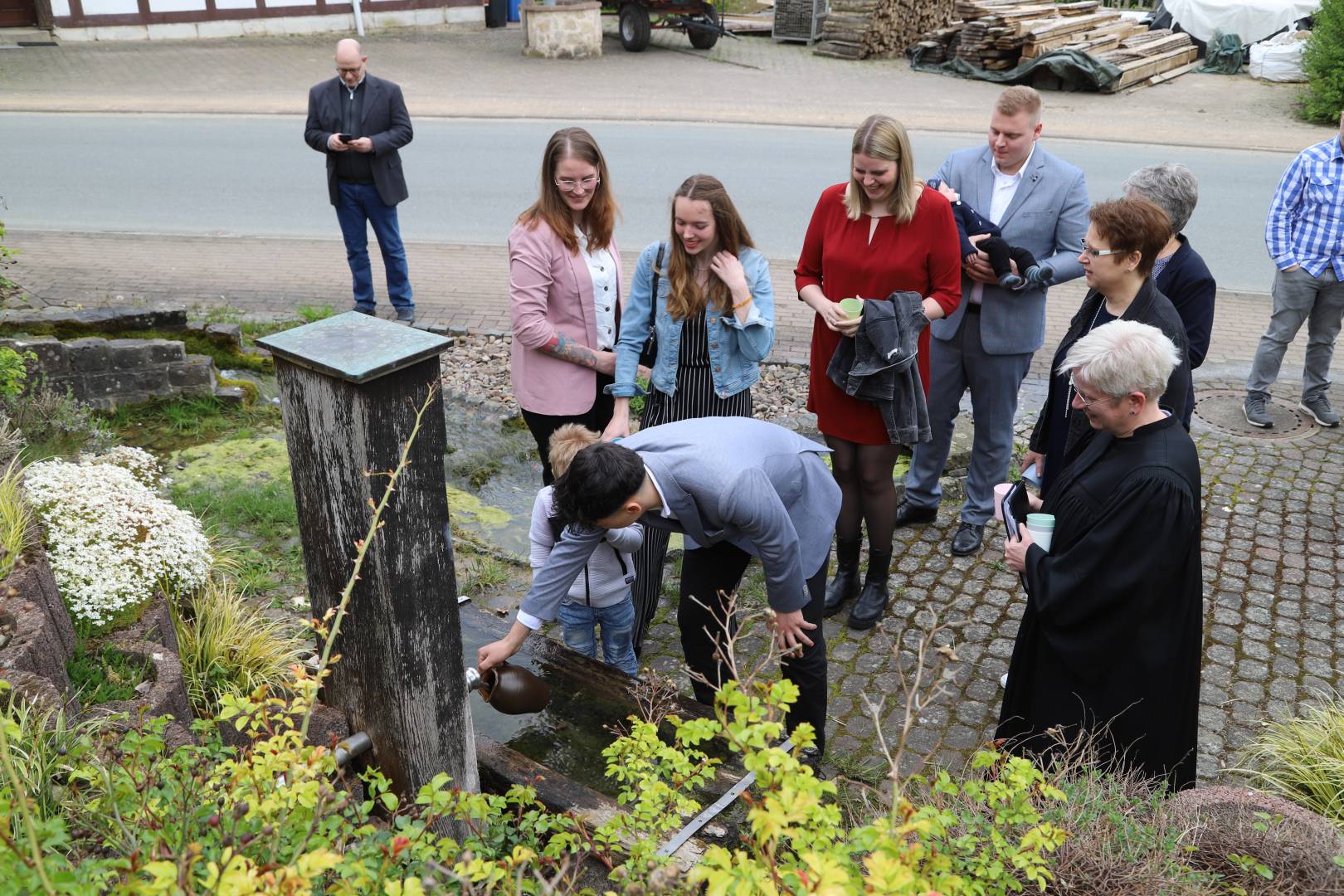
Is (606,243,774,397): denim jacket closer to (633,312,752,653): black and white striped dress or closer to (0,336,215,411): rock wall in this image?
(633,312,752,653): black and white striped dress

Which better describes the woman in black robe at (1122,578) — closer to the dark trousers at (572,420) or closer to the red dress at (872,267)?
the red dress at (872,267)

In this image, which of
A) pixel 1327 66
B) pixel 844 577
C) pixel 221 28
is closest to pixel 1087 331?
pixel 844 577

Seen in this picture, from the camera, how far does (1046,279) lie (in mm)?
4738

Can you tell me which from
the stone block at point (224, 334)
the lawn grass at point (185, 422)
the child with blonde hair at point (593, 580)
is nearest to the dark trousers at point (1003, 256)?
the child with blonde hair at point (593, 580)

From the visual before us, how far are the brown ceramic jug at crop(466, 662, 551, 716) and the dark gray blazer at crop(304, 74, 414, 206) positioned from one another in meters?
5.37

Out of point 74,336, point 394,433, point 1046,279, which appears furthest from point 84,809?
point 74,336

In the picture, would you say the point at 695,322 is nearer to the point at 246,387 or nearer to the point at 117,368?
the point at 246,387

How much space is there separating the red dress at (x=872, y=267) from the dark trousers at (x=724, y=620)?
1.00 meters

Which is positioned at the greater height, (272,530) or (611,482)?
(611,482)

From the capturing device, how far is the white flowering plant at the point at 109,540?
3.50 m

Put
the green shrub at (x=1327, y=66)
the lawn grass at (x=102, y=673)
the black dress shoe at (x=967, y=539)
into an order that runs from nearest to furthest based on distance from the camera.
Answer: the lawn grass at (x=102, y=673) < the black dress shoe at (x=967, y=539) < the green shrub at (x=1327, y=66)

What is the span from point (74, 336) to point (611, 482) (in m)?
5.09

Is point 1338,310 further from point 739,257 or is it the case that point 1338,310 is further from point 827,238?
point 739,257

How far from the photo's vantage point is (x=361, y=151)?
25.6 ft
